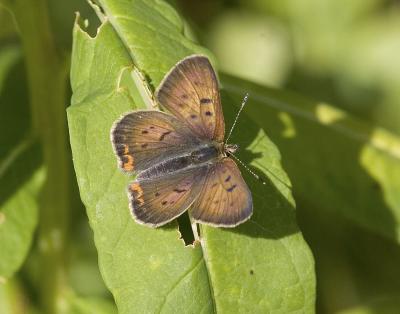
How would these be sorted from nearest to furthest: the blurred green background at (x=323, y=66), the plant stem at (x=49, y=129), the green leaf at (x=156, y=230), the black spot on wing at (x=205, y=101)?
the green leaf at (x=156, y=230) → the black spot on wing at (x=205, y=101) → the plant stem at (x=49, y=129) → the blurred green background at (x=323, y=66)

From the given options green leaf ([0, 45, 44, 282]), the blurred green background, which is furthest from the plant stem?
the blurred green background

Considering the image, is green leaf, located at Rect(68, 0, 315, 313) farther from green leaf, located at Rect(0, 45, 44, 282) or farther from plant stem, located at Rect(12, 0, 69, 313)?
green leaf, located at Rect(0, 45, 44, 282)

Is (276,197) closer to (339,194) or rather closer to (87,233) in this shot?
(339,194)

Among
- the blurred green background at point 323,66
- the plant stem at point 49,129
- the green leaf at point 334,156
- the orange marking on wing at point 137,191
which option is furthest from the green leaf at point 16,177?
the blurred green background at point 323,66

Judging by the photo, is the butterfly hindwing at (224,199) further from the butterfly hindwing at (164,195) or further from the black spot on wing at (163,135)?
the black spot on wing at (163,135)

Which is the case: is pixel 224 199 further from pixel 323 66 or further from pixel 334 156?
pixel 323 66

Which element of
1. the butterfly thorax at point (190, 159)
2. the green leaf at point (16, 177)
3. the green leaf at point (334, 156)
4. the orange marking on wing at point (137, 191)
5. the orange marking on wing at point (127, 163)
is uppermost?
the orange marking on wing at point (127, 163)

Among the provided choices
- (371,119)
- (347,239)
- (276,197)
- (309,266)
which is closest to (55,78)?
(276,197)
